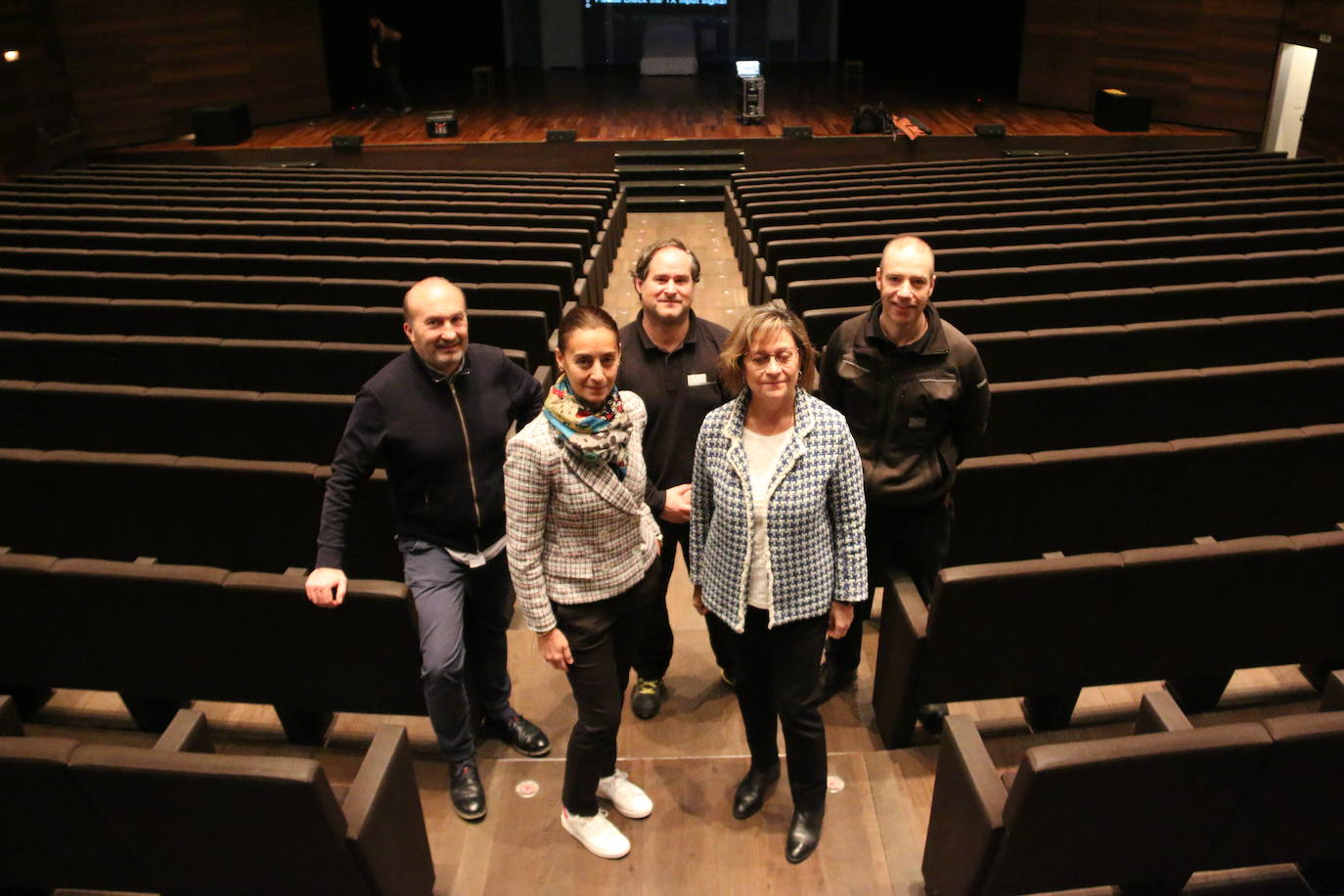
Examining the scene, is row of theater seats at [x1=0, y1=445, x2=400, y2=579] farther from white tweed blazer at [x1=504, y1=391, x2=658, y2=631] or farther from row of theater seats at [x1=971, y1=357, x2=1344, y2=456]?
row of theater seats at [x1=971, y1=357, x2=1344, y2=456]

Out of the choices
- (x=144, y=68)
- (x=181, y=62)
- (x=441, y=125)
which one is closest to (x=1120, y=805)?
(x=441, y=125)

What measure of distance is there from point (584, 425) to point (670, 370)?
1.31ft

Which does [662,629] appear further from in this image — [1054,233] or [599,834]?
[1054,233]

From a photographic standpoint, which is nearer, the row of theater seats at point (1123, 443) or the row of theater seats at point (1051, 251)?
the row of theater seats at point (1123, 443)

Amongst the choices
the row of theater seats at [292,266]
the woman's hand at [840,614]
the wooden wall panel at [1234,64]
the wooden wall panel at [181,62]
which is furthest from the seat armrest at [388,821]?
the wooden wall panel at [1234,64]

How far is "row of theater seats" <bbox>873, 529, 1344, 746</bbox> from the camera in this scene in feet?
5.42

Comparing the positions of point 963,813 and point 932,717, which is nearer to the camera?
point 963,813

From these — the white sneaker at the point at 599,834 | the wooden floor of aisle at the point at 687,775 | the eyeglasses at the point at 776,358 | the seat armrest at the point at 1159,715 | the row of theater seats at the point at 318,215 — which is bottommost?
the wooden floor of aisle at the point at 687,775

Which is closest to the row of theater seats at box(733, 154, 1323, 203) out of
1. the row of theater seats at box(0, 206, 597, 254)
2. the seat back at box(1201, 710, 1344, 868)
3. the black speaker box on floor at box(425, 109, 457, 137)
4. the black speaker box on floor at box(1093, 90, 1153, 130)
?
the row of theater seats at box(0, 206, 597, 254)

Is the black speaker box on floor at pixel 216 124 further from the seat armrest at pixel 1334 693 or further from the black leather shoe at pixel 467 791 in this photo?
the seat armrest at pixel 1334 693


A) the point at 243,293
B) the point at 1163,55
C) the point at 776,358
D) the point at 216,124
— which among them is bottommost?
the point at 243,293

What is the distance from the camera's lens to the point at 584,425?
147 cm

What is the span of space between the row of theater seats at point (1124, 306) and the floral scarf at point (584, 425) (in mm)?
1443

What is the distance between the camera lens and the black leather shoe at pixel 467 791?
1.75 metres
